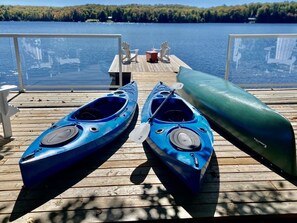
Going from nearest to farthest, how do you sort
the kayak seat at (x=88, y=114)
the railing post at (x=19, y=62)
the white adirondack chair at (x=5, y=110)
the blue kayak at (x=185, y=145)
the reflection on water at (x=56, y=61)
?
1. the blue kayak at (x=185, y=145)
2. the white adirondack chair at (x=5, y=110)
3. the kayak seat at (x=88, y=114)
4. the railing post at (x=19, y=62)
5. the reflection on water at (x=56, y=61)

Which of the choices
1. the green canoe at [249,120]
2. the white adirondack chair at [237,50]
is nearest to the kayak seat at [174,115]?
the green canoe at [249,120]

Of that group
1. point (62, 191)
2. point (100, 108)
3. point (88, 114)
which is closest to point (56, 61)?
point (100, 108)

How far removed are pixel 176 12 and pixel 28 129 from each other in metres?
56.7

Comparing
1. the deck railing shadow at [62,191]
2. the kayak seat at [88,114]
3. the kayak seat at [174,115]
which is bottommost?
the deck railing shadow at [62,191]

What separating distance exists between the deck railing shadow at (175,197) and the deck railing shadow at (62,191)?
505mm

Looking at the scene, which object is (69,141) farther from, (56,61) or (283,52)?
(283,52)

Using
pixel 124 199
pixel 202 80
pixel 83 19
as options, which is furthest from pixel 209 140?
pixel 83 19

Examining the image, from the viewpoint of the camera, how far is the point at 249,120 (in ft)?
10.7

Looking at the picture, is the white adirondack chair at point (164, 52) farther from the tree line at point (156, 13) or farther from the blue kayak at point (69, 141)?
the tree line at point (156, 13)

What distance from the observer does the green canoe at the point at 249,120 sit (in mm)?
2783

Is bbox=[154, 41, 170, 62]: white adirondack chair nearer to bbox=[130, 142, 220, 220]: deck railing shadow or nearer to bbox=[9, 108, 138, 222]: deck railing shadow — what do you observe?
bbox=[9, 108, 138, 222]: deck railing shadow

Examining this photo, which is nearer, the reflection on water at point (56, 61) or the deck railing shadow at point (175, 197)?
the deck railing shadow at point (175, 197)

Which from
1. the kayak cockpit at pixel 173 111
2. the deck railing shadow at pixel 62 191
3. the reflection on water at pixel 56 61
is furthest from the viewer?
the reflection on water at pixel 56 61

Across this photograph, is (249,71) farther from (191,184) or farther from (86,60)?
(191,184)
